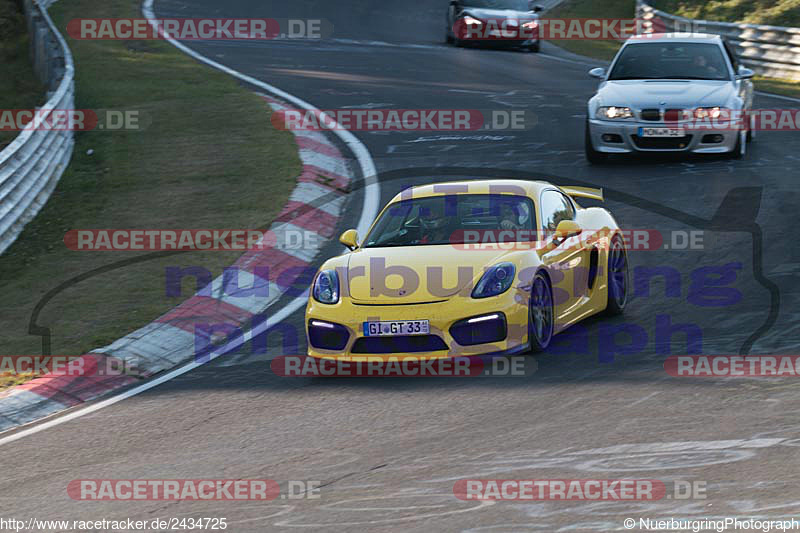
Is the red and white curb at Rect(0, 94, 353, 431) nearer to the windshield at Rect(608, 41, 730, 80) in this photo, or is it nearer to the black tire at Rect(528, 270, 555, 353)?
the black tire at Rect(528, 270, 555, 353)

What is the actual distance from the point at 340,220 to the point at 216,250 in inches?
66.0

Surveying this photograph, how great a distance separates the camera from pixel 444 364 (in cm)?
799

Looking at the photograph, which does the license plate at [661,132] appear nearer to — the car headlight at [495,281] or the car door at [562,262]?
the car door at [562,262]

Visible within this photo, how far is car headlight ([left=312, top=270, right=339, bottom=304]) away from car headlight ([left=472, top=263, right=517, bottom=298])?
0.95m

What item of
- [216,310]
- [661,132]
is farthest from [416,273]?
[661,132]

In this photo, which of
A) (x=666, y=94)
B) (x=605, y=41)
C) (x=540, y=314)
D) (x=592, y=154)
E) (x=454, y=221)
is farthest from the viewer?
(x=605, y=41)

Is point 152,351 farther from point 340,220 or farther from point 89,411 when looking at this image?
point 340,220

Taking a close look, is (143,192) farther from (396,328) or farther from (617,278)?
(396,328)

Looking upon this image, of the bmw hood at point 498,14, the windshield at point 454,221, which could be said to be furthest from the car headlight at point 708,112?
the bmw hood at point 498,14

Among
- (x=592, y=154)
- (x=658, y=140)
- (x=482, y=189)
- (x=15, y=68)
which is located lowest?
(x=15, y=68)

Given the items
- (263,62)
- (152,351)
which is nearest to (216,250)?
(152,351)

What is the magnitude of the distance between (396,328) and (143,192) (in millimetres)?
7290

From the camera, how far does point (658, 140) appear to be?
14.7 metres

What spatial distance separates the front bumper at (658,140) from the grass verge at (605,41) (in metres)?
6.93
